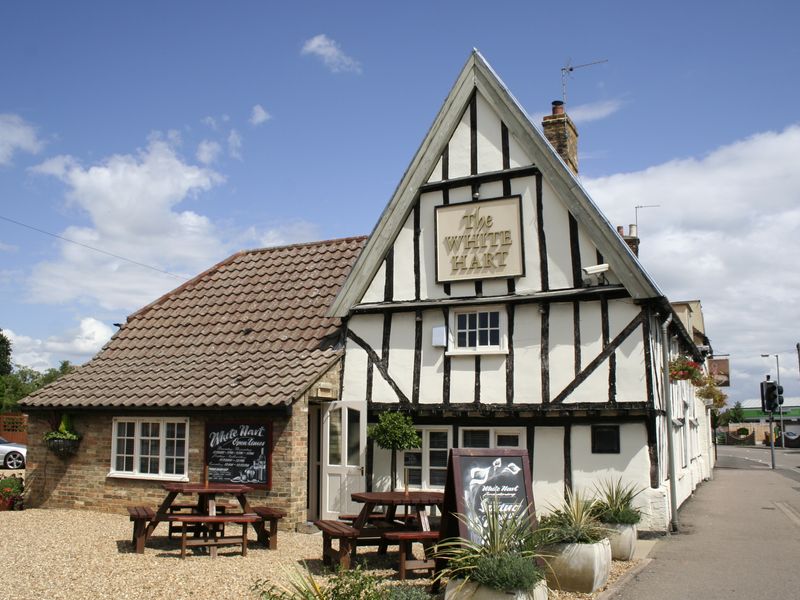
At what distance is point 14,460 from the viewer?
1054 inches

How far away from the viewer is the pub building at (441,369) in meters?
13.4

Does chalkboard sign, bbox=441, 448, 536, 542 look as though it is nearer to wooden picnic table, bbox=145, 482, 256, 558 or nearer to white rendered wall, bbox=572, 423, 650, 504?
wooden picnic table, bbox=145, 482, 256, 558

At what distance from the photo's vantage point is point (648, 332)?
1315 cm

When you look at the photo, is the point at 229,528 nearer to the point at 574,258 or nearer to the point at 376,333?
the point at 376,333

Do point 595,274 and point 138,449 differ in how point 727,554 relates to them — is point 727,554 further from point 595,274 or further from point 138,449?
point 138,449

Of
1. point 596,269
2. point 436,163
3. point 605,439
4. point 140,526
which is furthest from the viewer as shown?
point 436,163

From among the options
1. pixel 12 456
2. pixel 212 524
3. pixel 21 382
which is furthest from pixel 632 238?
pixel 21 382

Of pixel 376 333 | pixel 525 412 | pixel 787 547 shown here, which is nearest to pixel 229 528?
pixel 376 333

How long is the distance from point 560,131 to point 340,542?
34.7 ft

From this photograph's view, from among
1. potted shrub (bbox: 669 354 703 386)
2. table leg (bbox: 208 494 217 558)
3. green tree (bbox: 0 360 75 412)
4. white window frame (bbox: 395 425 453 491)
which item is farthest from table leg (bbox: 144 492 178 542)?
green tree (bbox: 0 360 75 412)

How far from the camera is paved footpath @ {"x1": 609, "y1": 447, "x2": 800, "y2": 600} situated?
29.4 ft

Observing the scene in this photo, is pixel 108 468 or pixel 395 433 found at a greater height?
A: pixel 395 433

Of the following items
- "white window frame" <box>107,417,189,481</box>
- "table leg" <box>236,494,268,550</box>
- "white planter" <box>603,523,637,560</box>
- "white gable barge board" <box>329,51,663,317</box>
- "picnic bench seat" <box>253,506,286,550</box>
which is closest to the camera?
"white planter" <box>603,523,637,560</box>

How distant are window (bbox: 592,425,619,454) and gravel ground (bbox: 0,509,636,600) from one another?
278 centimetres
